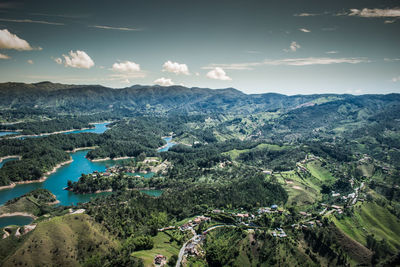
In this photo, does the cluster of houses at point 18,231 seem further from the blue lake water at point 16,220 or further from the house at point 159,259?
the house at point 159,259

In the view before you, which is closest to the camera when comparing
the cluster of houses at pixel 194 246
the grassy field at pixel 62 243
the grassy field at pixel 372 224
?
the grassy field at pixel 62 243

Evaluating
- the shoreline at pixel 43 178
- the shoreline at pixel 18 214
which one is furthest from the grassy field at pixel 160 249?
the shoreline at pixel 43 178

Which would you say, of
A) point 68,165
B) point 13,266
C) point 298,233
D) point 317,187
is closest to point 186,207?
point 298,233

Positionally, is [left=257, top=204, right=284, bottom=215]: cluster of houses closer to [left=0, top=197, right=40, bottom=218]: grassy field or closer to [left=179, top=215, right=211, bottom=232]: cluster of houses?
[left=179, top=215, right=211, bottom=232]: cluster of houses

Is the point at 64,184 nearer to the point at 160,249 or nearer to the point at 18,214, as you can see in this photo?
the point at 18,214

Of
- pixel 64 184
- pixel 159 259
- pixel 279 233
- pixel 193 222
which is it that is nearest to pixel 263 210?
pixel 279 233

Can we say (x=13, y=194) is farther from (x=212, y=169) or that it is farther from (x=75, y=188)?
(x=212, y=169)
